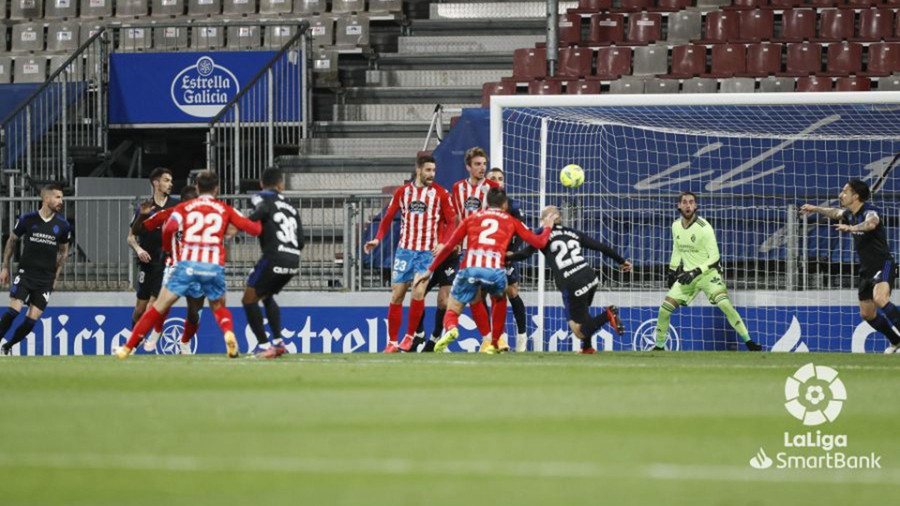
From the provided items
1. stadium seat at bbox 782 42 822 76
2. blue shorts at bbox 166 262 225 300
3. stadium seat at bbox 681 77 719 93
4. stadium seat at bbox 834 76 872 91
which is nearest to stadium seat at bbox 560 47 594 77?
stadium seat at bbox 681 77 719 93

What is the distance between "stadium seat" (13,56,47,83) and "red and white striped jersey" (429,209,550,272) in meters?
12.2

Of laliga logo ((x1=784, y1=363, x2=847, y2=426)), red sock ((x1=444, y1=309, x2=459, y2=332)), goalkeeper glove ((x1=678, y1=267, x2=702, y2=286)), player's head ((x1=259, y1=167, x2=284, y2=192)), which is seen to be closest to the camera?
laliga logo ((x1=784, y1=363, x2=847, y2=426))

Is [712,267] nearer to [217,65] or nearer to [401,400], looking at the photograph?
[401,400]

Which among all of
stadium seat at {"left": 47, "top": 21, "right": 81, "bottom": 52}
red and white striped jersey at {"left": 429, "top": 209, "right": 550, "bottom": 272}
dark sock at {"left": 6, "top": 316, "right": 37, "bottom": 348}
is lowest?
dark sock at {"left": 6, "top": 316, "right": 37, "bottom": 348}

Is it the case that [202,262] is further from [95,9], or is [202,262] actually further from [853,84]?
[95,9]

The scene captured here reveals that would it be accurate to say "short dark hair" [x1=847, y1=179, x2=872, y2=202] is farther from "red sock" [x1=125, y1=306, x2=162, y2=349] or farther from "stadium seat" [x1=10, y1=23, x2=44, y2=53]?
"stadium seat" [x1=10, y1=23, x2=44, y2=53]

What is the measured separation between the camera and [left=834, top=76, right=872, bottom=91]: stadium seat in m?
17.7

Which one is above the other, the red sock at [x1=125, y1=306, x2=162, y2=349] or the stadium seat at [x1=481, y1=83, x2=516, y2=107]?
the stadium seat at [x1=481, y1=83, x2=516, y2=107]

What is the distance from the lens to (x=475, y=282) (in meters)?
12.3

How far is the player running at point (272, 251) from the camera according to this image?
36.8 feet

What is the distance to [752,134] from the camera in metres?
16.0

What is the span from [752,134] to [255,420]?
1051 centimetres

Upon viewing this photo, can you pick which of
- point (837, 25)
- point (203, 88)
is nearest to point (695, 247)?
point (837, 25)

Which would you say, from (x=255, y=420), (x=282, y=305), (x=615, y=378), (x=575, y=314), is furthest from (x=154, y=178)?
(x=255, y=420)
